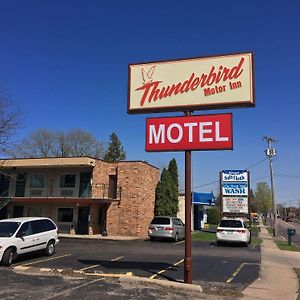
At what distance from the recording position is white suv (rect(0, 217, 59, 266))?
15.0 m

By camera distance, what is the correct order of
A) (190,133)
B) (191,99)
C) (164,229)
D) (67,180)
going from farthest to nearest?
(67,180)
(164,229)
(191,99)
(190,133)

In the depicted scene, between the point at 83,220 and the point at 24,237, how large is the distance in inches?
711

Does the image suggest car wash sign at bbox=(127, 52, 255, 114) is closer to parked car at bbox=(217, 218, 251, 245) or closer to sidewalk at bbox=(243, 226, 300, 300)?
sidewalk at bbox=(243, 226, 300, 300)

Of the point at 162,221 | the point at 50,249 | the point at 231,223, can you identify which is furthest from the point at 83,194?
the point at 50,249

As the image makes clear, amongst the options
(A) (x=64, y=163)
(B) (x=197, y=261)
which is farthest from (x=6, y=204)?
(B) (x=197, y=261)

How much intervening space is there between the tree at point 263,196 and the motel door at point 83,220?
9123 centimetres

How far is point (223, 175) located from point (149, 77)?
24579 mm

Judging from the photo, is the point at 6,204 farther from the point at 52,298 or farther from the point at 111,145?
the point at 111,145

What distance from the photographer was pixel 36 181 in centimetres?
3612

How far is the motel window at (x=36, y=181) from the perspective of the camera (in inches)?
1412

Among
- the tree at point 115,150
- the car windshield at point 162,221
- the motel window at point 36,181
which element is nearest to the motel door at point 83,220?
the motel window at point 36,181

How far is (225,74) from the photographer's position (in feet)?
42.0

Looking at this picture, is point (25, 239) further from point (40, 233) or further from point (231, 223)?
point (231, 223)

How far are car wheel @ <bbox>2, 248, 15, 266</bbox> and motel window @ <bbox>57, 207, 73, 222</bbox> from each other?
63.7 ft
